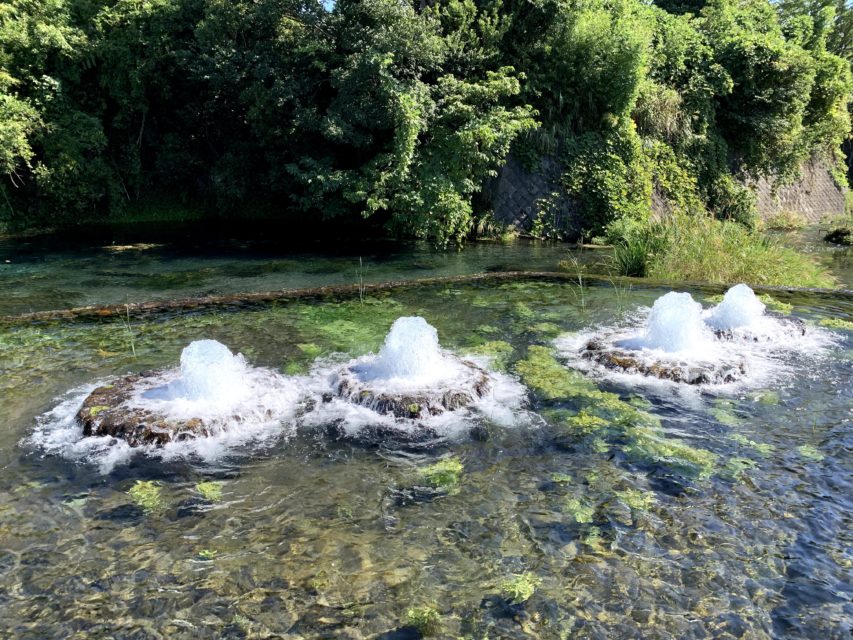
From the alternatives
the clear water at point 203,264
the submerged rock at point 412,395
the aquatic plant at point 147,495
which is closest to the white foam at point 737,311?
A: the submerged rock at point 412,395

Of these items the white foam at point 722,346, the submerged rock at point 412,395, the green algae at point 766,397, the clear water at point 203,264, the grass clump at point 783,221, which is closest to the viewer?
the submerged rock at point 412,395

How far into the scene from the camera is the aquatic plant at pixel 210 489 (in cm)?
504

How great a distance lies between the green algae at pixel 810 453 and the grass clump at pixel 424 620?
3805 millimetres

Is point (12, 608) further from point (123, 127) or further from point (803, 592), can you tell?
point (123, 127)

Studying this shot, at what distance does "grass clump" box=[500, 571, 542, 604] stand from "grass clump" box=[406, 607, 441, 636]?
48 centimetres

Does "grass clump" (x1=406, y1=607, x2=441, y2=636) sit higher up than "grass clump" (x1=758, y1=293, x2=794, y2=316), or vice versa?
"grass clump" (x1=758, y1=293, x2=794, y2=316)

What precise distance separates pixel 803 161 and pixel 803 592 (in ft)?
88.9

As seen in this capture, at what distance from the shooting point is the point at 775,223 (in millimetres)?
24297

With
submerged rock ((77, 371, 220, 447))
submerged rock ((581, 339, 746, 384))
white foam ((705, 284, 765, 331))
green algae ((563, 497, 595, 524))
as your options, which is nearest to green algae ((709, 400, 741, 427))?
submerged rock ((581, 339, 746, 384))

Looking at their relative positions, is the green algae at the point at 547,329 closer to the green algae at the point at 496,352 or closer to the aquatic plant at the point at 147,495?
the green algae at the point at 496,352

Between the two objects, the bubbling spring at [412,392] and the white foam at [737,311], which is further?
the white foam at [737,311]

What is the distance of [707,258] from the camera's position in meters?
12.8

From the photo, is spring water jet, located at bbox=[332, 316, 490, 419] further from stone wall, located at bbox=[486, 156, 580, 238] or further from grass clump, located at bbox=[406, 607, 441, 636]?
stone wall, located at bbox=[486, 156, 580, 238]

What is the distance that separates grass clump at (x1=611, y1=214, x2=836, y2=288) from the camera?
12828 mm
